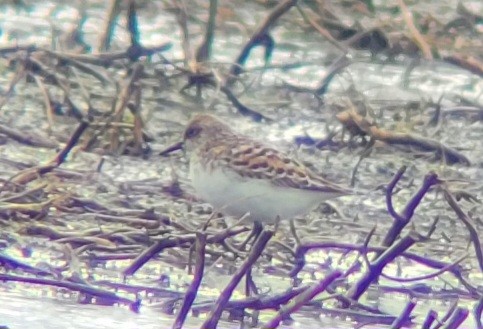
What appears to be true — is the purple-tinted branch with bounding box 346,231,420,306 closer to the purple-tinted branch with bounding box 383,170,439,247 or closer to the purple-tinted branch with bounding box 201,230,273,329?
the purple-tinted branch with bounding box 383,170,439,247

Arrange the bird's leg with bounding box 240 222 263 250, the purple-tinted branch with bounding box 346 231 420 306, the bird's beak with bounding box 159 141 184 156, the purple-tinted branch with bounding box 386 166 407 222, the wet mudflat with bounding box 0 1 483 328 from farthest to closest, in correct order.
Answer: the bird's beak with bounding box 159 141 184 156 < the bird's leg with bounding box 240 222 263 250 < the wet mudflat with bounding box 0 1 483 328 < the purple-tinted branch with bounding box 386 166 407 222 < the purple-tinted branch with bounding box 346 231 420 306

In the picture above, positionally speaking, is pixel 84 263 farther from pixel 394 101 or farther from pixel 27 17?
pixel 27 17

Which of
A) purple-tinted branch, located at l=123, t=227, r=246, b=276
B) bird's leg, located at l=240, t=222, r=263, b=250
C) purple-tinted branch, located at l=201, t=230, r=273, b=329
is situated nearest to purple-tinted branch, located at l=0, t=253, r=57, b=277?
purple-tinted branch, located at l=123, t=227, r=246, b=276

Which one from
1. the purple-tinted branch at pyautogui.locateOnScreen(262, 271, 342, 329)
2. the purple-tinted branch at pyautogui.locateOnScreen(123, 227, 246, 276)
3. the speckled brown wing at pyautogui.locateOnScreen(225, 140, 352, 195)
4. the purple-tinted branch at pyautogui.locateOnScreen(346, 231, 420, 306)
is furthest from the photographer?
the speckled brown wing at pyautogui.locateOnScreen(225, 140, 352, 195)

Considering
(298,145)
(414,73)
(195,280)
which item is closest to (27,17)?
(414,73)

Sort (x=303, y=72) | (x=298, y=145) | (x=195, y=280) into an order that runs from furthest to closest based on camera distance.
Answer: (x=303, y=72) → (x=298, y=145) → (x=195, y=280)

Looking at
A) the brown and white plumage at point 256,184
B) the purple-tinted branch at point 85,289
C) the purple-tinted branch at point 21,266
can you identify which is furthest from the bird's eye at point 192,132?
the purple-tinted branch at point 85,289
